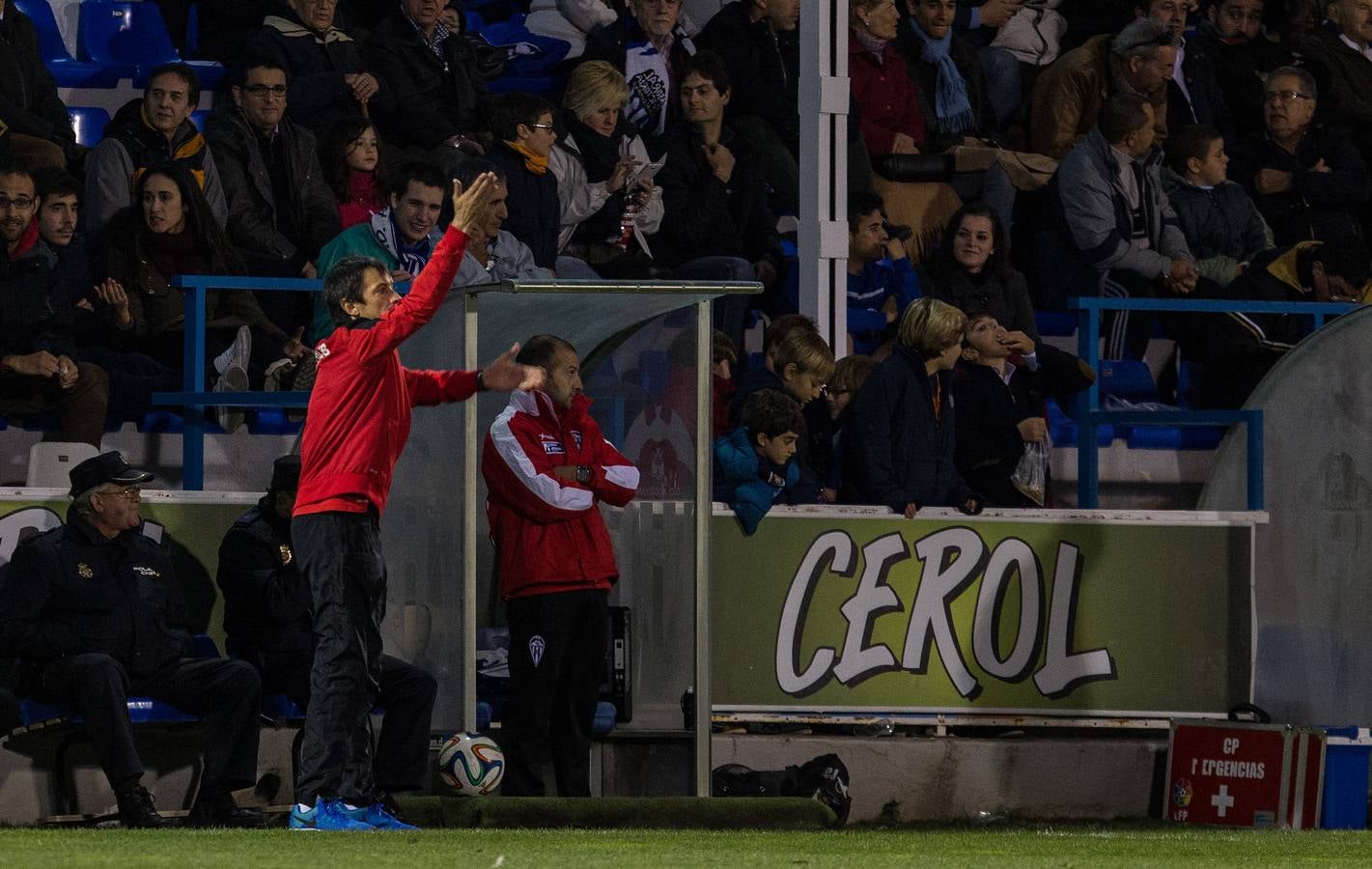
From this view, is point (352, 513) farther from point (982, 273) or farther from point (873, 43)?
point (873, 43)

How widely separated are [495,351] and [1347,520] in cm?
428

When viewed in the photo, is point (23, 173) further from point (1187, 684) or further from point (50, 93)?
point (1187, 684)

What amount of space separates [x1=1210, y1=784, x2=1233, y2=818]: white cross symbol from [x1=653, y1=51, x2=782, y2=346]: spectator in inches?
154

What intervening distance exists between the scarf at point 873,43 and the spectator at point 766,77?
0.39 m

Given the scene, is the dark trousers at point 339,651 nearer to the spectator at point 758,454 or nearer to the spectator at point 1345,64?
the spectator at point 758,454

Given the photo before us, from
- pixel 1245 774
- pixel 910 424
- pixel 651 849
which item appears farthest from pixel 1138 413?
pixel 651 849

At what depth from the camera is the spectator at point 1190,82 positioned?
15.1m

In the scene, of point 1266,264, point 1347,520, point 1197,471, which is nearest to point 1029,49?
point 1266,264

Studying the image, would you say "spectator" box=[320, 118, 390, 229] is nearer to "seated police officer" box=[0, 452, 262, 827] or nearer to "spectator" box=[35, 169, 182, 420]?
"spectator" box=[35, 169, 182, 420]

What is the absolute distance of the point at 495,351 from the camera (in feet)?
33.9

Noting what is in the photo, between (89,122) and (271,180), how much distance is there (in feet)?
5.32

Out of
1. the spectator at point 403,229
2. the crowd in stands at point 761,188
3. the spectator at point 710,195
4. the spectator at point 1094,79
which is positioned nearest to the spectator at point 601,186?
the crowd in stands at point 761,188

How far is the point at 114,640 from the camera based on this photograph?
9.34 m

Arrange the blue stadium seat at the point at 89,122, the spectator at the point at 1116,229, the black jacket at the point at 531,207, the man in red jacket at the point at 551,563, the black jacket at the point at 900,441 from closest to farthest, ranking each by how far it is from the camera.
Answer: the man in red jacket at the point at 551,563
the black jacket at the point at 900,441
the black jacket at the point at 531,207
the blue stadium seat at the point at 89,122
the spectator at the point at 1116,229
